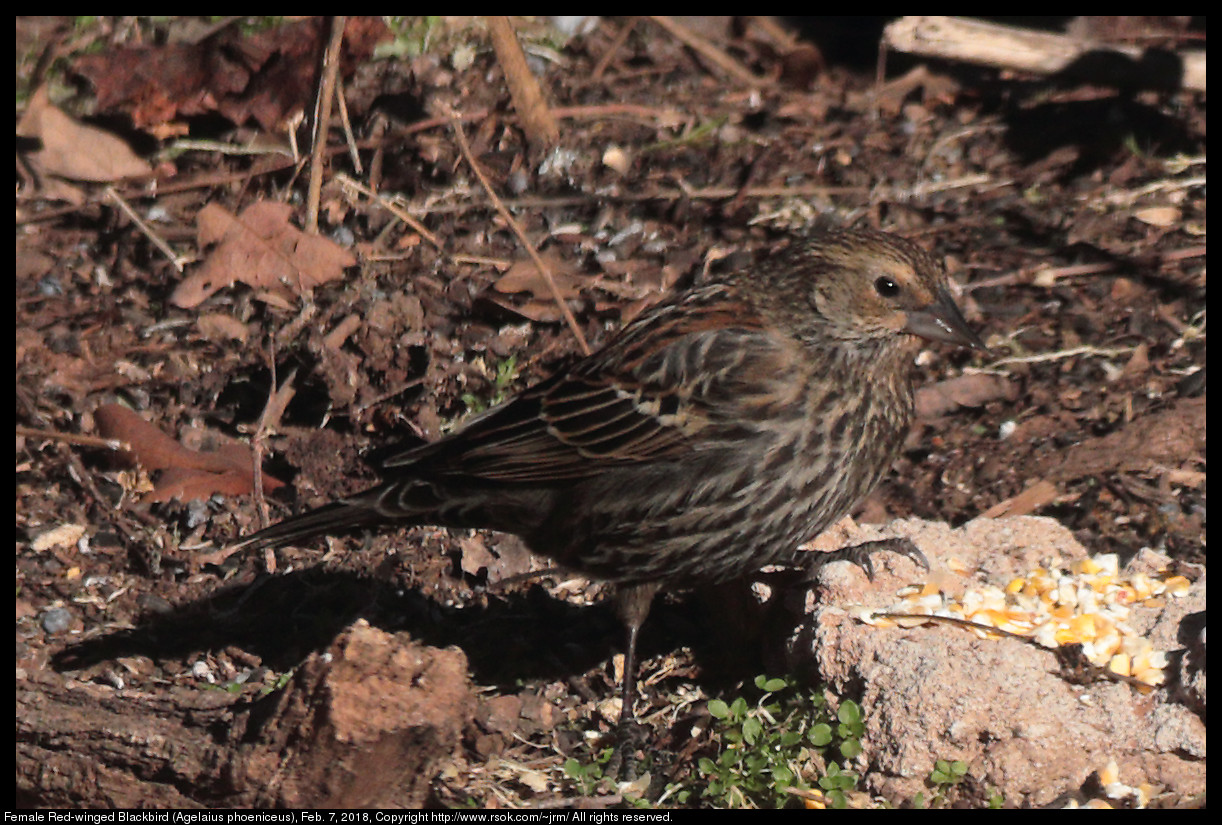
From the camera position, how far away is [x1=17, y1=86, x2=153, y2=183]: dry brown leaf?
6391 millimetres

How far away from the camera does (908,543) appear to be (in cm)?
437

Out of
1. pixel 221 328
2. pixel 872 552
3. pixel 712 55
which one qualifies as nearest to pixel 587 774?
pixel 872 552

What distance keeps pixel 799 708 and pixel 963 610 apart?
543 millimetres

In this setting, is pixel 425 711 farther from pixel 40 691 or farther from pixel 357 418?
pixel 357 418

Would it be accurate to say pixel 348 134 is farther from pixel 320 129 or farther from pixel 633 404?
pixel 633 404

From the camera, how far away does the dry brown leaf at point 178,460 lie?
5172 millimetres

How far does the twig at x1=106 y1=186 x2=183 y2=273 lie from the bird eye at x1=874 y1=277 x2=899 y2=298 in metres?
3.11

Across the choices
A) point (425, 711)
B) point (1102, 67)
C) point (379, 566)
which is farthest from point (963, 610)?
point (1102, 67)

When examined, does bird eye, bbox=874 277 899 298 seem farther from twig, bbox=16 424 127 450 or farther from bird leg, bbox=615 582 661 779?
twig, bbox=16 424 127 450

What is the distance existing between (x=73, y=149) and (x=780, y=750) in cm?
428

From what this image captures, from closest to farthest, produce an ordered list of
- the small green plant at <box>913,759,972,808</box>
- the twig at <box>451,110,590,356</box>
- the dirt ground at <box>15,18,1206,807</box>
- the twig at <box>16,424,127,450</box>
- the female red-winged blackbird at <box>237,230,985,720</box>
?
the small green plant at <box>913,759,972,808</box> → the female red-winged blackbird at <box>237,230,985,720</box> → the dirt ground at <box>15,18,1206,807</box> → the twig at <box>16,424,127,450</box> → the twig at <box>451,110,590,356</box>

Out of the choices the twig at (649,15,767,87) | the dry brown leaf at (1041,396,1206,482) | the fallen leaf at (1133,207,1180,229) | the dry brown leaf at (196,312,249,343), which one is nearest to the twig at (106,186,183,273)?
the dry brown leaf at (196,312,249,343)

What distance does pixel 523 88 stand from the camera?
6.68m

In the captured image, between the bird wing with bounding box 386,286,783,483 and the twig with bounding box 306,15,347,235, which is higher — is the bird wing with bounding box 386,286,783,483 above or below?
below
